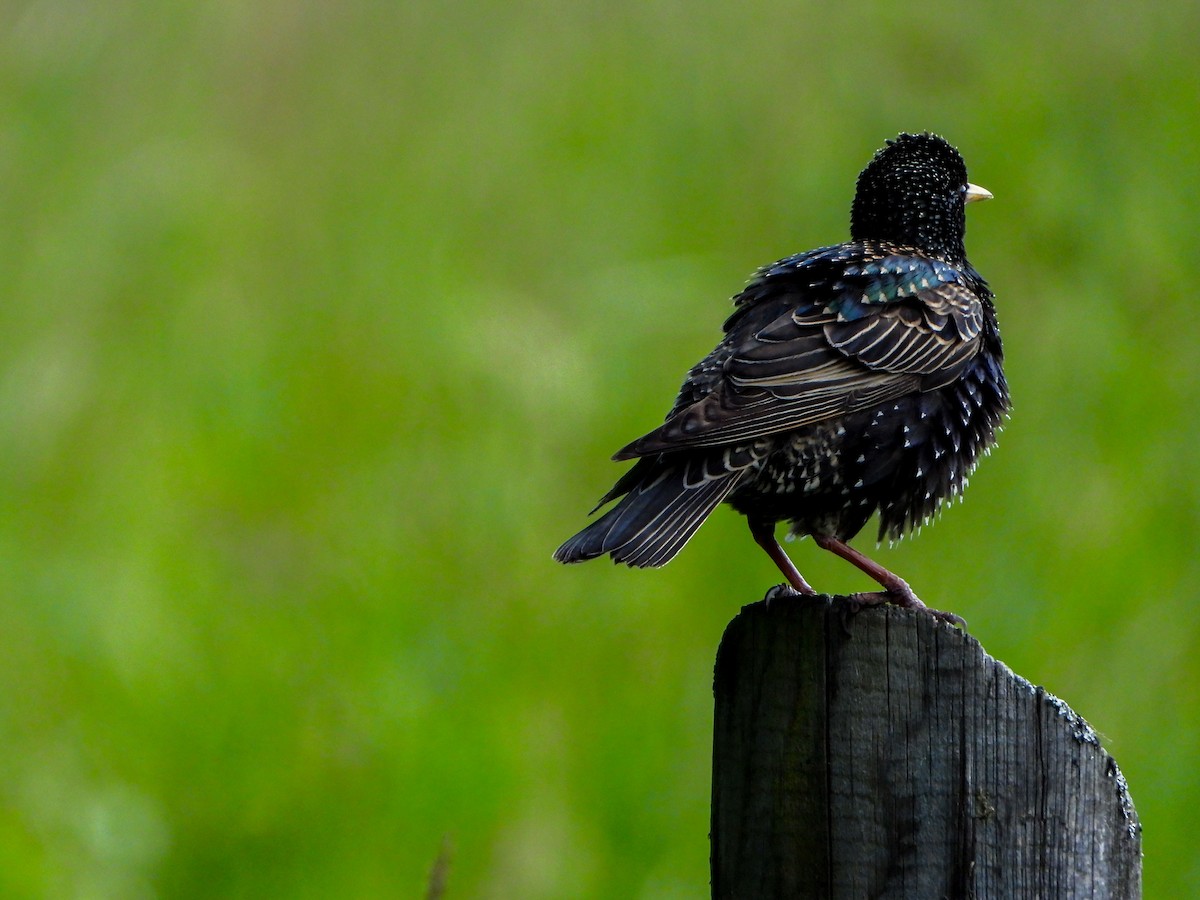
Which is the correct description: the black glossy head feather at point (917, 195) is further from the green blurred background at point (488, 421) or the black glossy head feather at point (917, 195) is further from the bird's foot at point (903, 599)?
the bird's foot at point (903, 599)

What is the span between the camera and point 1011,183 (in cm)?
454

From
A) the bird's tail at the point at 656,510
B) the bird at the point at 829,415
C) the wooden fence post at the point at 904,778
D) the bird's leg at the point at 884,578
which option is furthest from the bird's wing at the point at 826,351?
the wooden fence post at the point at 904,778

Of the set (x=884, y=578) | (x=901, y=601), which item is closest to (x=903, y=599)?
(x=901, y=601)

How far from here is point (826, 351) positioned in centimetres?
327

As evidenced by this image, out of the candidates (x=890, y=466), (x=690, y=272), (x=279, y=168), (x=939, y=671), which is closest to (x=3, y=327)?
(x=279, y=168)

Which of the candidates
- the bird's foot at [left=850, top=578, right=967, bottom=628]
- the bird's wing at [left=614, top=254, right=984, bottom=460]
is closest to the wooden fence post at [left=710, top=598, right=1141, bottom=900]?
the bird's foot at [left=850, top=578, right=967, bottom=628]

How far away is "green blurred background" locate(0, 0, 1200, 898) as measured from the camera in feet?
13.0

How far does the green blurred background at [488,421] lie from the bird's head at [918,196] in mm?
599

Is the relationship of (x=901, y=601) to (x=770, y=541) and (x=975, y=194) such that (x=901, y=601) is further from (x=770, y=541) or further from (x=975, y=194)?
(x=975, y=194)

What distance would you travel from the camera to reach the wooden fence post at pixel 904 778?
6.49ft

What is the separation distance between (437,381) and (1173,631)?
8.16 ft

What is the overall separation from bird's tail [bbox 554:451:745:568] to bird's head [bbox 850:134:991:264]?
114 cm

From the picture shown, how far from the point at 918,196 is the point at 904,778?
2226mm

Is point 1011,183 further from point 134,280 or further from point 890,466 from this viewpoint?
point 134,280
